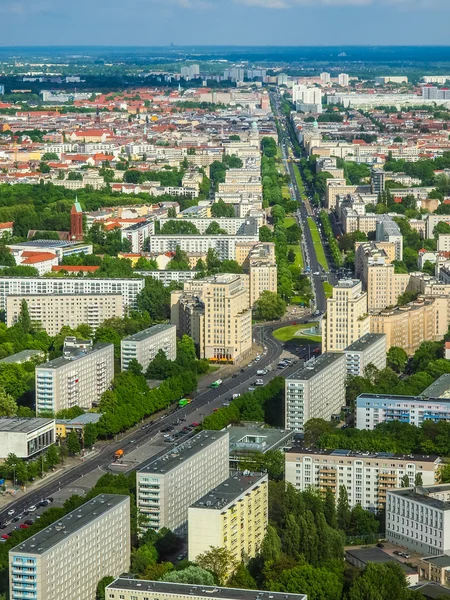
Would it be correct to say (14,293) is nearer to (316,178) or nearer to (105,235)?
(105,235)

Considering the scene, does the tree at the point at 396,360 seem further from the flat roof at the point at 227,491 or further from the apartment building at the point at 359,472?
the flat roof at the point at 227,491

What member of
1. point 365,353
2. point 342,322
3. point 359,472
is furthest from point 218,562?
point 342,322

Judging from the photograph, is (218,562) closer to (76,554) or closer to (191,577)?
(191,577)

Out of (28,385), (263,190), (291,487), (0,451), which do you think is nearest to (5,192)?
(263,190)

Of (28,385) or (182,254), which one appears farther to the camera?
(182,254)

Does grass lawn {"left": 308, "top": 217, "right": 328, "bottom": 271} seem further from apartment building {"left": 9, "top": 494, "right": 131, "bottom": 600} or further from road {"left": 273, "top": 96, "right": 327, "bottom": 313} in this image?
apartment building {"left": 9, "top": 494, "right": 131, "bottom": 600}

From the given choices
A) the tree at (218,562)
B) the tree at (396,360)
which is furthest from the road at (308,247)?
the tree at (218,562)
